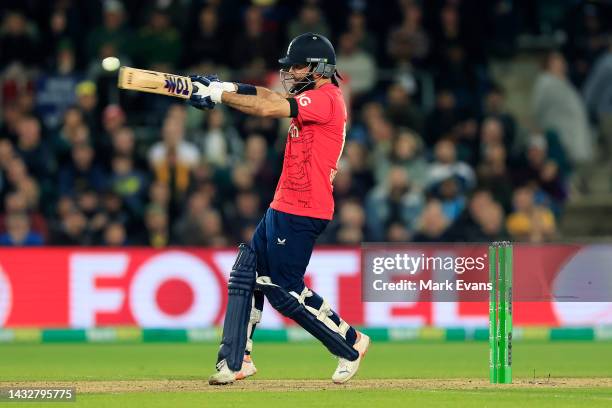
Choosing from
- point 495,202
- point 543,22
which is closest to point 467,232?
point 495,202

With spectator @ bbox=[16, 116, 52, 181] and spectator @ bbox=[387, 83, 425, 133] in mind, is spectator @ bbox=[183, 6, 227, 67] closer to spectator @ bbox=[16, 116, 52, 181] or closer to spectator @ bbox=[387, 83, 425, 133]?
spectator @ bbox=[387, 83, 425, 133]

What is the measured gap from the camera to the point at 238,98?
1070 cm

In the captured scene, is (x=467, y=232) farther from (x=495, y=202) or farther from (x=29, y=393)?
(x=29, y=393)

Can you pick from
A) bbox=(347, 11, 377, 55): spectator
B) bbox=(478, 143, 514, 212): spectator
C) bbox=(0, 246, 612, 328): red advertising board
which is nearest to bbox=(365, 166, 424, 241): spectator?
bbox=(478, 143, 514, 212): spectator

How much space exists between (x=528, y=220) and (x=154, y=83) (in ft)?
30.6

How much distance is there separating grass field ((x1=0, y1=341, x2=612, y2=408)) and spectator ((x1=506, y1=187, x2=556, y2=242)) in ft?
6.42

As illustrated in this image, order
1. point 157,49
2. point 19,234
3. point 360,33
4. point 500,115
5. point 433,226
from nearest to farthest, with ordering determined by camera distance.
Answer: point 433,226 → point 19,234 → point 500,115 → point 157,49 → point 360,33

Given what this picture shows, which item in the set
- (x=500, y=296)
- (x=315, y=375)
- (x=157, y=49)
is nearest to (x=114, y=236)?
(x=157, y=49)

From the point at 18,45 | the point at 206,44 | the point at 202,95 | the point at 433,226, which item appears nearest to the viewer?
the point at 202,95

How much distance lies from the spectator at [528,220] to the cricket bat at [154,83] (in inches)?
341

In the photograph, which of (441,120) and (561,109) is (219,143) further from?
(561,109)

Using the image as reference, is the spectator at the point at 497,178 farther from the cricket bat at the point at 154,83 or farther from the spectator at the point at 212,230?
the cricket bat at the point at 154,83

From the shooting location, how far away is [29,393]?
36.0ft

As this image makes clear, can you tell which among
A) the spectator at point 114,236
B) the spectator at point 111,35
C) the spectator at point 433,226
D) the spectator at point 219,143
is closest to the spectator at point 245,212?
the spectator at point 219,143
